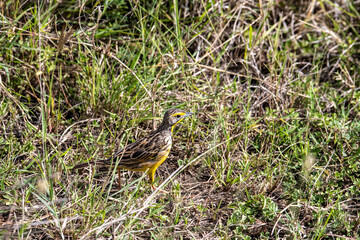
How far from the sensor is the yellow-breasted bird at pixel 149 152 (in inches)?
209

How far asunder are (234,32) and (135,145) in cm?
264

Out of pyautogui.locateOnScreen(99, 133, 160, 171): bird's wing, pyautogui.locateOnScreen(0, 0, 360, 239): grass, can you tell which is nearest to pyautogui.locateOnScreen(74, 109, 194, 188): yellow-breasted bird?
pyautogui.locateOnScreen(99, 133, 160, 171): bird's wing

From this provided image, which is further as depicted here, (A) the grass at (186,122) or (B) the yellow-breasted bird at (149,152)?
(B) the yellow-breasted bird at (149,152)

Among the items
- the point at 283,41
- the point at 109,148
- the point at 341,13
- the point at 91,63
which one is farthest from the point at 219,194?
the point at 341,13

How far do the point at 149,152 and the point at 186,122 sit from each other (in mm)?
944

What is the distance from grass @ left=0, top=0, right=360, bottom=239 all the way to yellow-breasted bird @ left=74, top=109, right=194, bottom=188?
195 millimetres

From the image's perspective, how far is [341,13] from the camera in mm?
7809

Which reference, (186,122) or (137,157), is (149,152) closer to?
(137,157)

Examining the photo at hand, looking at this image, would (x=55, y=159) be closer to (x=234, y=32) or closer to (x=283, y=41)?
(x=234, y=32)

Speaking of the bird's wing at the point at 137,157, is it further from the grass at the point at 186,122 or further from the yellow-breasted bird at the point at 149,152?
the grass at the point at 186,122

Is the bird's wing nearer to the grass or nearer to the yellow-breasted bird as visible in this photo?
the yellow-breasted bird

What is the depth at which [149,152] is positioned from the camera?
536 centimetres

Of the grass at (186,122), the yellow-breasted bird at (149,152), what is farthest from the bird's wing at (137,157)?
the grass at (186,122)

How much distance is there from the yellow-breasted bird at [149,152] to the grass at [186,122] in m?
0.20
